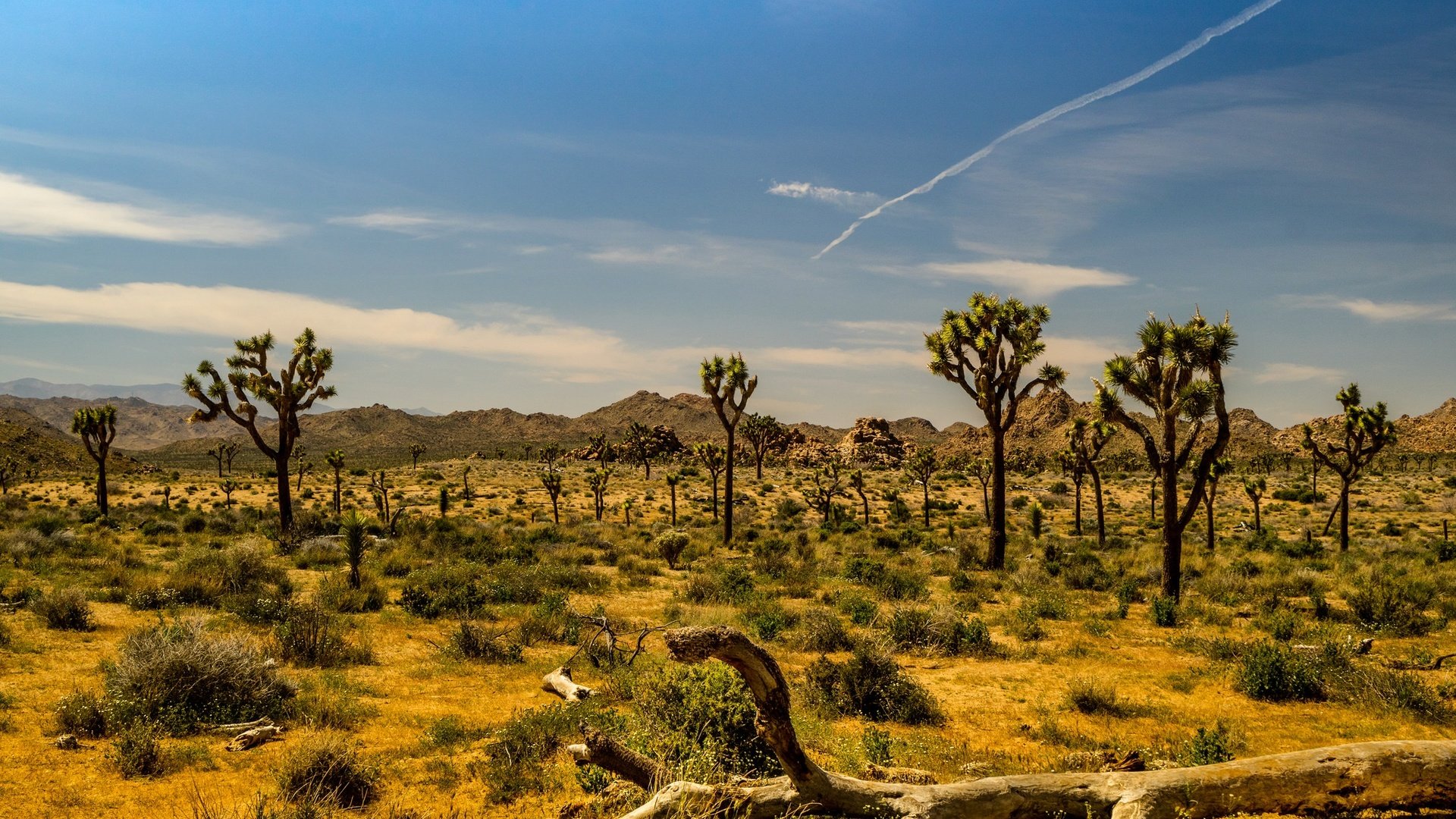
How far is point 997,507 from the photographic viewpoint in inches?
846

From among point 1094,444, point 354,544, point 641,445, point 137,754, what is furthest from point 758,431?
point 137,754

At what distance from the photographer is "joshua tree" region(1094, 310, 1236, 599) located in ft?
52.1

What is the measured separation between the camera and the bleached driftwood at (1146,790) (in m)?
5.73

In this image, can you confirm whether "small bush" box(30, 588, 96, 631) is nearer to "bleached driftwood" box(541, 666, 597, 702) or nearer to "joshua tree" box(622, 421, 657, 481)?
"bleached driftwood" box(541, 666, 597, 702)

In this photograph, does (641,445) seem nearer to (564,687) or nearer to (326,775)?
(564,687)

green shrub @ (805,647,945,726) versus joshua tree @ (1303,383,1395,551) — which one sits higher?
joshua tree @ (1303,383,1395,551)

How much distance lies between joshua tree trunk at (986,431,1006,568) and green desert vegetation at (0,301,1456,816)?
0.13 m

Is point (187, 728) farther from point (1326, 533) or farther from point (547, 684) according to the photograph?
point (1326, 533)

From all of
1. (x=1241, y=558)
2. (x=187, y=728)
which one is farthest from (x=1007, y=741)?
(x=1241, y=558)

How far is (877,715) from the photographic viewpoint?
1042 centimetres

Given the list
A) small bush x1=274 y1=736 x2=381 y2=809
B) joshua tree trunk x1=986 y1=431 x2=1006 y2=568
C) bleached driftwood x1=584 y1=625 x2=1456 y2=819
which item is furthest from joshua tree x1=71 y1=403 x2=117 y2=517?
bleached driftwood x1=584 y1=625 x2=1456 y2=819

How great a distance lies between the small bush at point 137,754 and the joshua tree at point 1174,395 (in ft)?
61.8

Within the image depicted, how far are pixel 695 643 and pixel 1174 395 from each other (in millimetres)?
16180

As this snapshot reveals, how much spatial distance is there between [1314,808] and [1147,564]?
1885 centimetres
